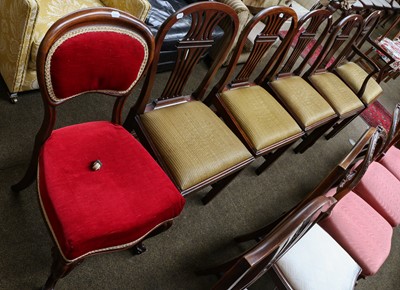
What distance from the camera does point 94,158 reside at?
99 cm

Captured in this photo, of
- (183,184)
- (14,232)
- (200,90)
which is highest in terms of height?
(200,90)

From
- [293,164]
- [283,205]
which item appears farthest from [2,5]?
[293,164]

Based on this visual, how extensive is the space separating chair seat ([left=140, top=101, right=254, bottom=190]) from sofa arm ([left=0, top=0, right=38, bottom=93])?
1.84ft

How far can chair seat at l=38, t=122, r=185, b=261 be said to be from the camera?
84cm

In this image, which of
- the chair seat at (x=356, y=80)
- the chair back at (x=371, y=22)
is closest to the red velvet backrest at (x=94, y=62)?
the chair back at (x=371, y=22)

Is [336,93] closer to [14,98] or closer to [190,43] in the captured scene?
[190,43]

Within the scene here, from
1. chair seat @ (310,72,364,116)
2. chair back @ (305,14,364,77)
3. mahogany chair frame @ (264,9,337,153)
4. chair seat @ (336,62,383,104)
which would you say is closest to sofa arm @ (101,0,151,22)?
mahogany chair frame @ (264,9,337,153)

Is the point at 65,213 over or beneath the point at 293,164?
over

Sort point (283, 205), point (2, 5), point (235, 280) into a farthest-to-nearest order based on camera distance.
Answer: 1. point (283, 205)
2. point (2, 5)
3. point (235, 280)

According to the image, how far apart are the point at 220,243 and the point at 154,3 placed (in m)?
1.51

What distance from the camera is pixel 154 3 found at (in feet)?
6.57

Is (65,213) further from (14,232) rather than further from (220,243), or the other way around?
(220,243)

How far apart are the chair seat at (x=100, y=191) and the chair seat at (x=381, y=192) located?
109 centimetres

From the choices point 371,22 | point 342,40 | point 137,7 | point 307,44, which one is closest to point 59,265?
point 137,7
